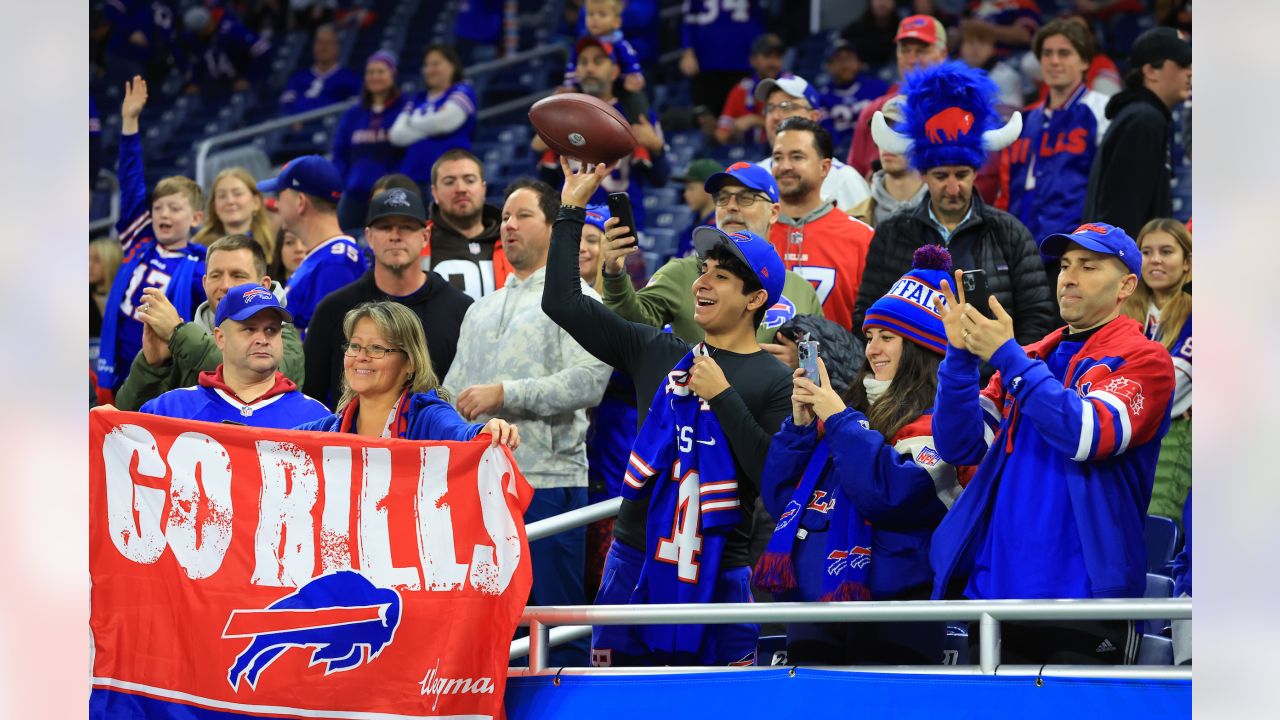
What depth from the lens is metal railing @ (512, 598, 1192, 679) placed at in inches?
151

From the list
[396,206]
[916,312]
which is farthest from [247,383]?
[916,312]

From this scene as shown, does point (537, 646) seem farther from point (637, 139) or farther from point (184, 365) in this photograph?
point (637, 139)

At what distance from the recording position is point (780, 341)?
17.9 ft

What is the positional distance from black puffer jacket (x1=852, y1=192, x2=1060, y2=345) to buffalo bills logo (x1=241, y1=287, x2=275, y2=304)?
2.12 meters

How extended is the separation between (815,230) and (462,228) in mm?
1618

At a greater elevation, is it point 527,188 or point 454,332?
point 527,188

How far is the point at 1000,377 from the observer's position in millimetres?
4598

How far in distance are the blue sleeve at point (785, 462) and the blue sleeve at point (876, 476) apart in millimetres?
122

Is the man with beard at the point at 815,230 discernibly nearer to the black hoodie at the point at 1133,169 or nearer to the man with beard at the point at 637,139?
the black hoodie at the point at 1133,169

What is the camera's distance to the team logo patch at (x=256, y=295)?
5.68 metres

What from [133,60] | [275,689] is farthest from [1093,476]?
[133,60]

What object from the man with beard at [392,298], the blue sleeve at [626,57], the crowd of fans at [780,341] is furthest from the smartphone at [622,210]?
the blue sleeve at [626,57]

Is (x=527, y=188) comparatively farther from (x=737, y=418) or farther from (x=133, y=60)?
(x=133, y=60)

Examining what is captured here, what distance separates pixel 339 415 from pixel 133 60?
12.6m
